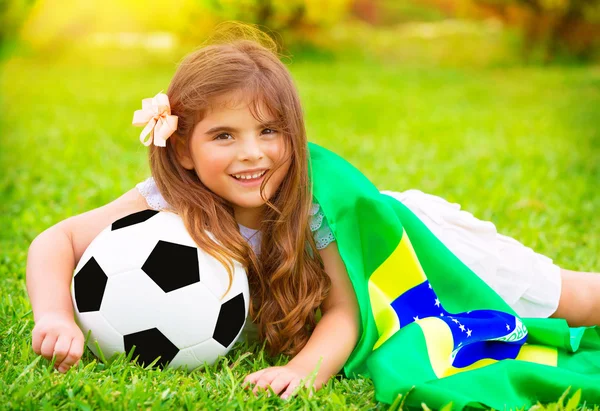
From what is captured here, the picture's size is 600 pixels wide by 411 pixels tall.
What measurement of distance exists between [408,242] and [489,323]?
36 centimetres

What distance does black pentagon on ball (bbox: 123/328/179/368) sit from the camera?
196 cm

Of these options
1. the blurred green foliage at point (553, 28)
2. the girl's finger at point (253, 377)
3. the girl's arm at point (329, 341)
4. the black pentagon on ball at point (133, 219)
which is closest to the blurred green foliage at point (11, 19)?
the blurred green foliage at point (553, 28)

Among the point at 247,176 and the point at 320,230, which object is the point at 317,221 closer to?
the point at 320,230

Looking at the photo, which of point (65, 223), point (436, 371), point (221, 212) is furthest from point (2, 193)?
point (436, 371)

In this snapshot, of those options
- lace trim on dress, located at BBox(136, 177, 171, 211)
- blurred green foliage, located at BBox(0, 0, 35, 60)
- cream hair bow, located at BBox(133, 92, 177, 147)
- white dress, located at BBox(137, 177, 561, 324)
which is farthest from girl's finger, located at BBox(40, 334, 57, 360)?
blurred green foliage, located at BBox(0, 0, 35, 60)

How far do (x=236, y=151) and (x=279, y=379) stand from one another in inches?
26.3

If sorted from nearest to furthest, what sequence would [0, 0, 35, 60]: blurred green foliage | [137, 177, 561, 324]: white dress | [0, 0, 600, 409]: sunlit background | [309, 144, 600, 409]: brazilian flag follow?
1. [309, 144, 600, 409]: brazilian flag
2. [137, 177, 561, 324]: white dress
3. [0, 0, 600, 409]: sunlit background
4. [0, 0, 35, 60]: blurred green foliage

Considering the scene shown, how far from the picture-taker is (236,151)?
2.10 meters

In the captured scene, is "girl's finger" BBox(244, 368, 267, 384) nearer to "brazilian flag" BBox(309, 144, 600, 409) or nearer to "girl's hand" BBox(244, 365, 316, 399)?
"girl's hand" BBox(244, 365, 316, 399)

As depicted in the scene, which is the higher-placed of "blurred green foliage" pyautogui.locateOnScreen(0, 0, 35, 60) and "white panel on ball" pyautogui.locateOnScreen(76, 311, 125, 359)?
"blurred green foliage" pyautogui.locateOnScreen(0, 0, 35, 60)

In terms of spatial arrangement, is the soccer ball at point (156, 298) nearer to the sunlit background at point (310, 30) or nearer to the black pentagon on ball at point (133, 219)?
the black pentagon on ball at point (133, 219)

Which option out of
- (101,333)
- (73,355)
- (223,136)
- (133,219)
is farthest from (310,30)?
(73,355)

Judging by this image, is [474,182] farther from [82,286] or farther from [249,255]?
[82,286]

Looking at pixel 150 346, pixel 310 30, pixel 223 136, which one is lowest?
pixel 150 346
